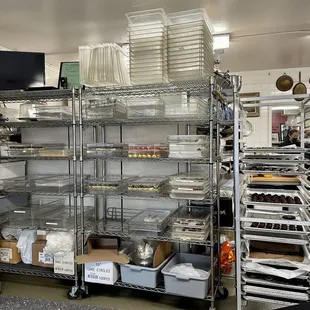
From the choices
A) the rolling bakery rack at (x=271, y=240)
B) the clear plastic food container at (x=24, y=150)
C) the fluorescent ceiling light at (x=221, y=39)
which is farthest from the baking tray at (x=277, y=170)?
the fluorescent ceiling light at (x=221, y=39)

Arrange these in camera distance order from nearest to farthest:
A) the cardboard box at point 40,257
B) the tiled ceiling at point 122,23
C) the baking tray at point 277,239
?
1. the baking tray at point 277,239
2. the cardboard box at point 40,257
3. the tiled ceiling at point 122,23

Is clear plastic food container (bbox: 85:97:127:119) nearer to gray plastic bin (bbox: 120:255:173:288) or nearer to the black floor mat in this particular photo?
gray plastic bin (bbox: 120:255:173:288)

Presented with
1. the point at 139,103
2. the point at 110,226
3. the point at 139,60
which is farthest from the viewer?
the point at 110,226

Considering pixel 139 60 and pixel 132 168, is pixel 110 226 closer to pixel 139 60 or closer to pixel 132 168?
pixel 132 168

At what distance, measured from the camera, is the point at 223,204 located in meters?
3.11

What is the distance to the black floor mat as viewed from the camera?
8.30ft

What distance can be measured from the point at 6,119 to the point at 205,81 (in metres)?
1.95

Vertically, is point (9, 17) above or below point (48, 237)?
above

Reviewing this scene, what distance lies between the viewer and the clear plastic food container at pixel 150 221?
8.46 feet

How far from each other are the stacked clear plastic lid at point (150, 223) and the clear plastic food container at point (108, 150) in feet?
1.85

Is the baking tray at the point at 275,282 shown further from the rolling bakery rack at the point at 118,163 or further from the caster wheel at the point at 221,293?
the caster wheel at the point at 221,293

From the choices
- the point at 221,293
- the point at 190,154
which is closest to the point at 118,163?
the point at 190,154

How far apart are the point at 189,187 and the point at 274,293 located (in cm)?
91

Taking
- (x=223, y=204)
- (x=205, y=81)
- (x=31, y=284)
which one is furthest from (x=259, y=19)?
(x=31, y=284)
